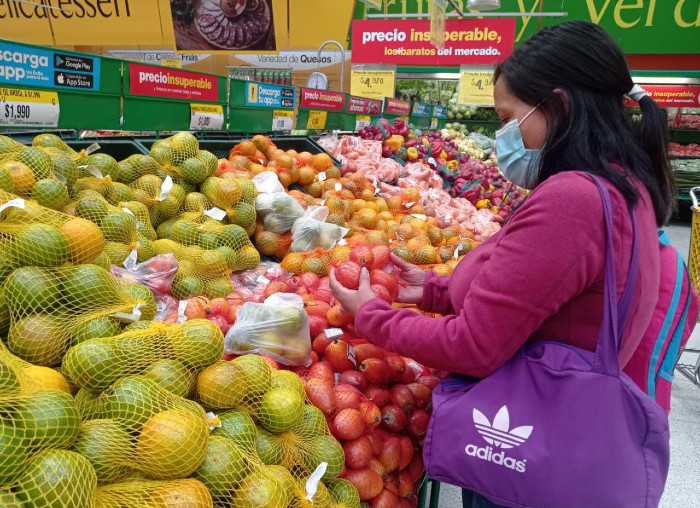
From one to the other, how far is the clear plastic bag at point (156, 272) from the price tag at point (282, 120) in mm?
3204

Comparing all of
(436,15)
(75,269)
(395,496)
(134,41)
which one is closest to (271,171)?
(75,269)

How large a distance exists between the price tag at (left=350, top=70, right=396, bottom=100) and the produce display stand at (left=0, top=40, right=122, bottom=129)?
644 centimetres

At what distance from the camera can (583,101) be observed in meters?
1.21

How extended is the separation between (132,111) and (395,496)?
323 centimetres

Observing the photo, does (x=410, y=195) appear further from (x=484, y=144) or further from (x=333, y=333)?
(x=484, y=144)

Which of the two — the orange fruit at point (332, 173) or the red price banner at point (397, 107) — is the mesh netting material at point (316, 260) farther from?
the red price banner at point (397, 107)

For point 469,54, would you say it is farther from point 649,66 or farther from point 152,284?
point 152,284

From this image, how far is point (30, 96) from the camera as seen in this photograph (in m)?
2.90

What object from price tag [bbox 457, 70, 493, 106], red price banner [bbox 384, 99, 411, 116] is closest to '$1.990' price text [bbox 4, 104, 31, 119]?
red price banner [bbox 384, 99, 411, 116]

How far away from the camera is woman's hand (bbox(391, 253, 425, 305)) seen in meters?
2.00

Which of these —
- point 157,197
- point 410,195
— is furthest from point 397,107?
point 157,197

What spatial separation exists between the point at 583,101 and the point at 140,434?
130 cm

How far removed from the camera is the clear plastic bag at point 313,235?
9.34ft

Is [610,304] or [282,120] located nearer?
[610,304]
